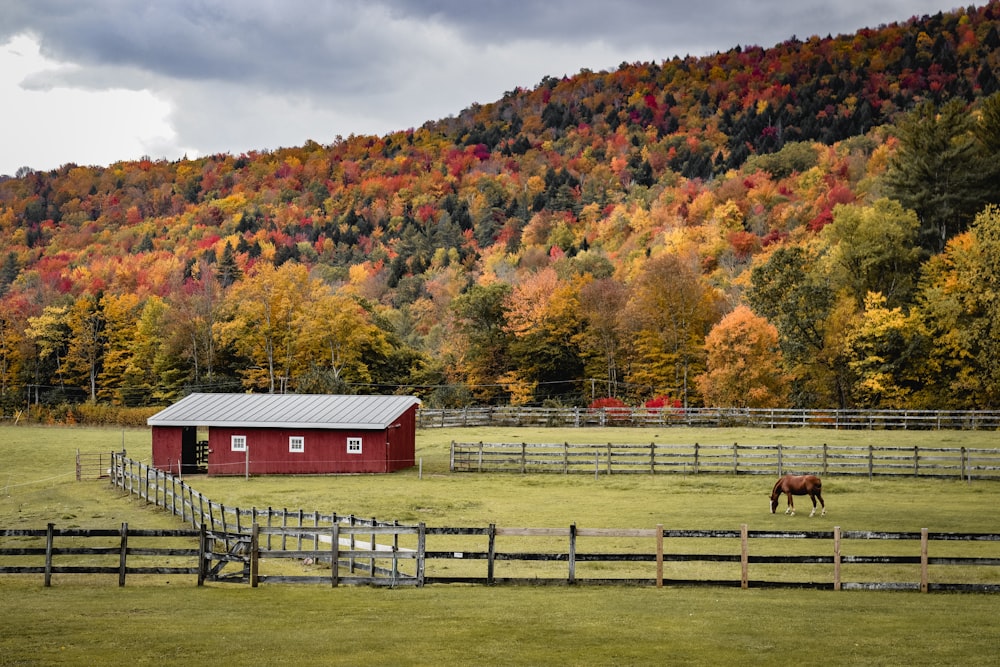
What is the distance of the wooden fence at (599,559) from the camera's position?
1612 cm

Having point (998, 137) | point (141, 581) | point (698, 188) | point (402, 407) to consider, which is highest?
point (698, 188)

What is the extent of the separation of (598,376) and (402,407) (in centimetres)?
3484

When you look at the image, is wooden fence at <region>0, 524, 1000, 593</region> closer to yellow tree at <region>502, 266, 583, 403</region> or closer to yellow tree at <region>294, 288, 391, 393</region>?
yellow tree at <region>502, 266, 583, 403</region>

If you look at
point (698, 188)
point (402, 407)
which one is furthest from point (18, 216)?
point (402, 407)

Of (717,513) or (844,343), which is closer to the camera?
(717,513)

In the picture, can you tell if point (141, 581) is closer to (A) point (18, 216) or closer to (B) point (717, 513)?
(B) point (717, 513)

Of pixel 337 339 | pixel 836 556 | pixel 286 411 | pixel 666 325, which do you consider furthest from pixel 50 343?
pixel 836 556

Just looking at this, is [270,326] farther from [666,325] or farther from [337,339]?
[666,325]

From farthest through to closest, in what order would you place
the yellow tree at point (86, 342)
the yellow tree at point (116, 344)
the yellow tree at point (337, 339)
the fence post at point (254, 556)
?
1. the yellow tree at point (86, 342)
2. the yellow tree at point (116, 344)
3. the yellow tree at point (337, 339)
4. the fence post at point (254, 556)

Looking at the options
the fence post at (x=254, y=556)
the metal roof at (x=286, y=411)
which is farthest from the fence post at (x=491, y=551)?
the metal roof at (x=286, y=411)

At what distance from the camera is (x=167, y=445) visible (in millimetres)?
44594

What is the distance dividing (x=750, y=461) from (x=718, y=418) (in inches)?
622

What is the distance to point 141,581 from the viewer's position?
19.5m

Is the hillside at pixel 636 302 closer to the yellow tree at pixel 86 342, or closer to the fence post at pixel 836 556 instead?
the yellow tree at pixel 86 342
